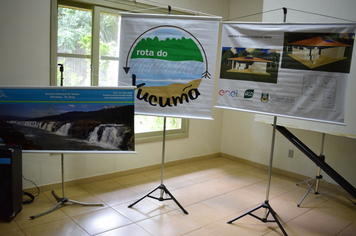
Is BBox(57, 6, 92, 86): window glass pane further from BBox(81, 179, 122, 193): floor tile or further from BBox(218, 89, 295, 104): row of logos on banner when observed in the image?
BBox(218, 89, 295, 104): row of logos on banner

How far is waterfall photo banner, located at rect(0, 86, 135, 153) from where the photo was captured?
10.0 ft

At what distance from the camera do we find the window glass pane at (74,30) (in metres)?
3.65

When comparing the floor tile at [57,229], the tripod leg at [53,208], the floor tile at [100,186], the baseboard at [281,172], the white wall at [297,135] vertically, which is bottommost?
the floor tile at [57,229]

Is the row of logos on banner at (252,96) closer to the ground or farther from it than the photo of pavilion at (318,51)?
closer to the ground

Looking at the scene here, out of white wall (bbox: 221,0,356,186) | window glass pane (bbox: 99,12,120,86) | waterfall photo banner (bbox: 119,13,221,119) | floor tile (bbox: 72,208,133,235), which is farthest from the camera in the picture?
window glass pane (bbox: 99,12,120,86)

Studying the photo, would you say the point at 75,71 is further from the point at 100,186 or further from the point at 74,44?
the point at 100,186

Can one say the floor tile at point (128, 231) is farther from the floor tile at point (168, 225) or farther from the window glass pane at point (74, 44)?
the window glass pane at point (74, 44)

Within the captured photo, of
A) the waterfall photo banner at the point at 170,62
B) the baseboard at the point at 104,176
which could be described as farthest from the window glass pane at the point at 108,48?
the baseboard at the point at 104,176

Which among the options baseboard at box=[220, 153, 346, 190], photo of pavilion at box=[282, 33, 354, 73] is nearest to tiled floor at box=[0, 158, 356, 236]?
baseboard at box=[220, 153, 346, 190]

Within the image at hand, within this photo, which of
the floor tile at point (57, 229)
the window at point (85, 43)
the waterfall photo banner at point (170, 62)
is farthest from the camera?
the window at point (85, 43)

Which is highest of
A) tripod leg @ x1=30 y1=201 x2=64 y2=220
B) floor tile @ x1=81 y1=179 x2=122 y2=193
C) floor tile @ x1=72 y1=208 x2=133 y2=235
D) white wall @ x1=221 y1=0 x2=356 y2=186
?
white wall @ x1=221 y1=0 x2=356 y2=186

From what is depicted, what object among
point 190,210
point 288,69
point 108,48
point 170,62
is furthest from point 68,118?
point 288,69

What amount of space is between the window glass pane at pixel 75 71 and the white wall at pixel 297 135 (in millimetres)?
2425

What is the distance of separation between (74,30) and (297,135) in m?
3.34
